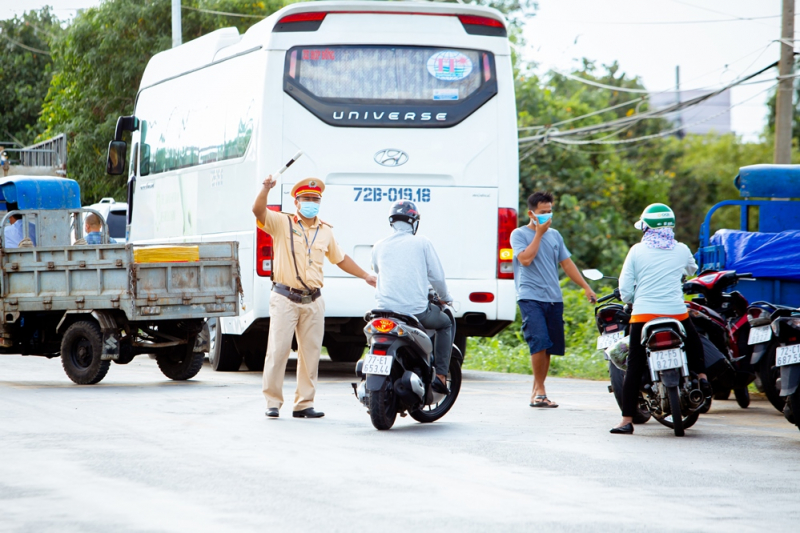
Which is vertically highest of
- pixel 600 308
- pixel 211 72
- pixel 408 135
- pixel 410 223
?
pixel 211 72

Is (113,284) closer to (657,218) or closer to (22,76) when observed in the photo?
(657,218)

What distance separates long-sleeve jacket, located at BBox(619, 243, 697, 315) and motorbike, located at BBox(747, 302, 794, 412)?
65cm

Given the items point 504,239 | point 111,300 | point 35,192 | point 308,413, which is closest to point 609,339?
point 308,413

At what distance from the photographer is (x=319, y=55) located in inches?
499

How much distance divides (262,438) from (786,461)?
341 cm

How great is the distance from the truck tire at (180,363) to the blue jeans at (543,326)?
3.83 m

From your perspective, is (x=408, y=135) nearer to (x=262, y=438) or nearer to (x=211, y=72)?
(x=211, y=72)

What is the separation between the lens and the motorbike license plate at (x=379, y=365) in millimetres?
8438

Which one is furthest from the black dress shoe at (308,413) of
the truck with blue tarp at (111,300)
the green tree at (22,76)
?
the green tree at (22,76)

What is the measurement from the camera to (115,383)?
12.4m

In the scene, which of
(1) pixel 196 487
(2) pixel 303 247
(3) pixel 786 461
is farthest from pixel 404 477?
(2) pixel 303 247

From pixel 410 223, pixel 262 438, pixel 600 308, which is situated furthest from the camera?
pixel 600 308

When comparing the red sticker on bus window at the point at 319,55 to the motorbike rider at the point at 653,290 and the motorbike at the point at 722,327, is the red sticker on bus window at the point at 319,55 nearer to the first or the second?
the motorbike at the point at 722,327

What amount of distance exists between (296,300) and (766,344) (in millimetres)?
3535
